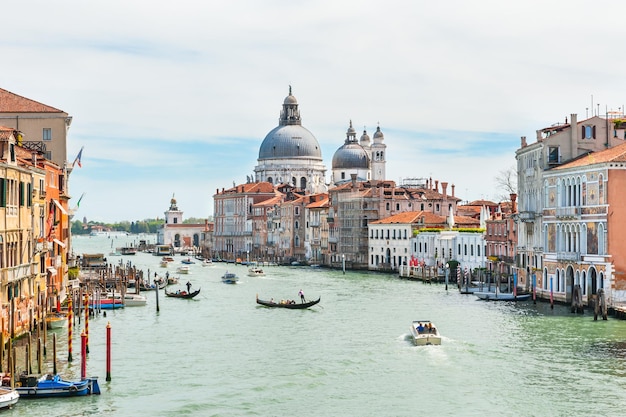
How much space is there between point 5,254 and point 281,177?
79044mm

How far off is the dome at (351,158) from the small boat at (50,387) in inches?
2984

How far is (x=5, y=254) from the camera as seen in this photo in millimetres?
21344

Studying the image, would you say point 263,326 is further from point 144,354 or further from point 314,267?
point 314,267

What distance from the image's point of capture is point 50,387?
17766 millimetres

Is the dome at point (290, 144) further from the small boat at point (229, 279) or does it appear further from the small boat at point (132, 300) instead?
the small boat at point (132, 300)

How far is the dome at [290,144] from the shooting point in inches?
3959

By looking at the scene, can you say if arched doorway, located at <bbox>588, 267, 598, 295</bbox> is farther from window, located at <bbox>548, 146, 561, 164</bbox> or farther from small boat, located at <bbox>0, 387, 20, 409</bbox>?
small boat, located at <bbox>0, 387, 20, 409</bbox>

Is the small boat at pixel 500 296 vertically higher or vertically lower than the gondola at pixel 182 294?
higher

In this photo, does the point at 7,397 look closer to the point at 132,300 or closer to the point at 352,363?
the point at 352,363

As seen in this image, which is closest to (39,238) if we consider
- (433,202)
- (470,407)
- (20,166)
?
(20,166)

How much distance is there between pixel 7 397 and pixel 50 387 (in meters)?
1.18

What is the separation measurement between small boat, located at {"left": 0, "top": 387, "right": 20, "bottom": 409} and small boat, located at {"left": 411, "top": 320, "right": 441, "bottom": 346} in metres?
9.94

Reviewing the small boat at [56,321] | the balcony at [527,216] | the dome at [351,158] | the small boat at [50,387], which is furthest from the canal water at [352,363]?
the dome at [351,158]

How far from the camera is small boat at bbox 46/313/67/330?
25797mm
